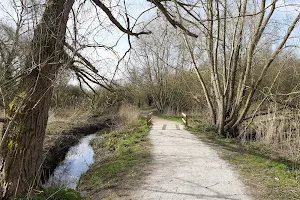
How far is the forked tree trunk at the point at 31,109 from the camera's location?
14.3 ft

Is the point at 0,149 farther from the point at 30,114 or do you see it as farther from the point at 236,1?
the point at 236,1

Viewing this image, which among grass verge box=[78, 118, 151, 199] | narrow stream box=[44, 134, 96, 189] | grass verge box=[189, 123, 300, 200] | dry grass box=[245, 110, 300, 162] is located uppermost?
dry grass box=[245, 110, 300, 162]

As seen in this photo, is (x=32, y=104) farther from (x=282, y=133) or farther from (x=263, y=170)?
(x=282, y=133)

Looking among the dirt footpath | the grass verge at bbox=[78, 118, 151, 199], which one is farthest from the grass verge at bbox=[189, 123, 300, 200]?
the grass verge at bbox=[78, 118, 151, 199]

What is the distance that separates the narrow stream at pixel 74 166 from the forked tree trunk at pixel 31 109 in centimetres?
339

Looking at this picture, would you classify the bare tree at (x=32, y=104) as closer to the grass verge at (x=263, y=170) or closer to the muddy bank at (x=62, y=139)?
the muddy bank at (x=62, y=139)

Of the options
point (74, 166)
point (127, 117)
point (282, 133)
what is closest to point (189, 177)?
point (282, 133)

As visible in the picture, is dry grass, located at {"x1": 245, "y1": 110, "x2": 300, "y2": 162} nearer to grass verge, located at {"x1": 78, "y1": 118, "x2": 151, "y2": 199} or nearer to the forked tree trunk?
grass verge, located at {"x1": 78, "y1": 118, "x2": 151, "y2": 199}

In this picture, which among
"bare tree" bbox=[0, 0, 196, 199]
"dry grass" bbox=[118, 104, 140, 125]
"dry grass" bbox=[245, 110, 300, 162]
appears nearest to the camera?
"bare tree" bbox=[0, 0, 196, 199]

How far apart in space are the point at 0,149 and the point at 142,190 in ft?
9.13

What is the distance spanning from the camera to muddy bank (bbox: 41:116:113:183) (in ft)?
33.1

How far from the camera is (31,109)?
447 centimetres

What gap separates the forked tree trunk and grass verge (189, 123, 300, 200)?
12.7 feet

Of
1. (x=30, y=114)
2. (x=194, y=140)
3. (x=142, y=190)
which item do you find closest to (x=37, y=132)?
(x=30, y=114)
